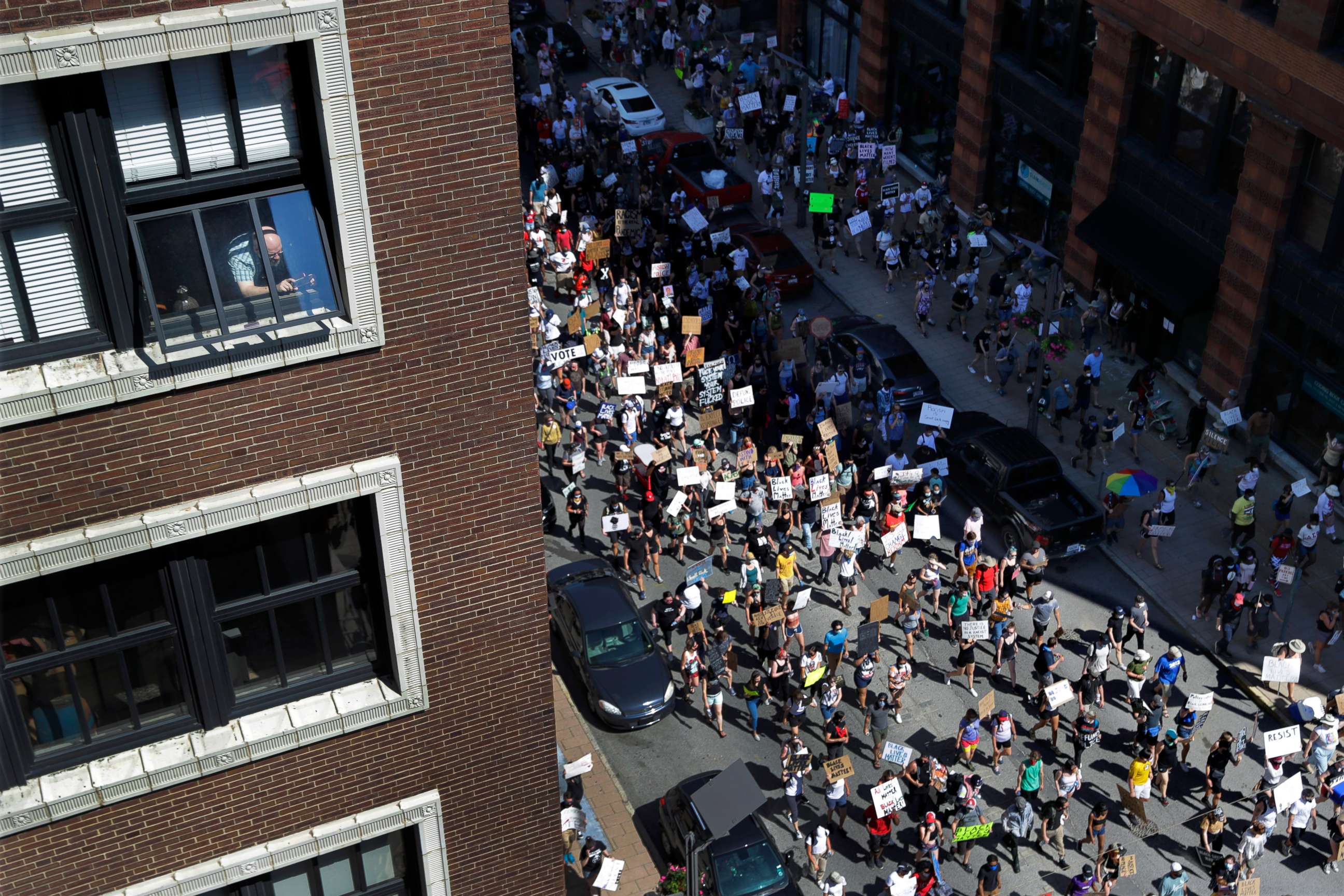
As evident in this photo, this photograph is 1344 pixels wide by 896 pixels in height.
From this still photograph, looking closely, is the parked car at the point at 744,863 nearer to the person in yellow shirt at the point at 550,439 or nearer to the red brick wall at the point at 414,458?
the red brick wall at the point at 414,458

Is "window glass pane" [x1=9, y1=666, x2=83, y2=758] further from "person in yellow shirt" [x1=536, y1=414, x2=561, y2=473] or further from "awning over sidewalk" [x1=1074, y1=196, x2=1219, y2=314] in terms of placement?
"awning over sidewalk" [x1=1074, y1=196, x2=1219, y2=314]

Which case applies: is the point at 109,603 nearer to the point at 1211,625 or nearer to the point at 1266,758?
the point at 1266,758

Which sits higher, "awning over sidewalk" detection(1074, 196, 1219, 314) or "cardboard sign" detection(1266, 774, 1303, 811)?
"awning over sidewalk" detection(1074, 196, 1219, 314)

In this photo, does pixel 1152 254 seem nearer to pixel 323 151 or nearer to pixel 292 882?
pixel 292 882

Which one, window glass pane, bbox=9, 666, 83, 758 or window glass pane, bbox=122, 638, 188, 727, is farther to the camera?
window glass pane, bbox=122, 638, 188, 727

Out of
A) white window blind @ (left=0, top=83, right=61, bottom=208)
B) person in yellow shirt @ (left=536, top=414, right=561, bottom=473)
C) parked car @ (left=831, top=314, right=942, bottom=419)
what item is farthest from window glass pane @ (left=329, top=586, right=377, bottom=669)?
parked car @ (left=831, top=314, right=942, bottom=419)

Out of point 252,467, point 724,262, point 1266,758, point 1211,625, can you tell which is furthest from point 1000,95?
point 252,467
